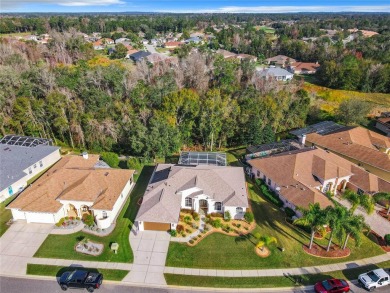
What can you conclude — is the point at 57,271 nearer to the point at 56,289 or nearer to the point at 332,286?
the point at 56,289

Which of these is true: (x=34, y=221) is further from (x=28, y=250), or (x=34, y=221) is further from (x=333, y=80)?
(x=333, y=80)

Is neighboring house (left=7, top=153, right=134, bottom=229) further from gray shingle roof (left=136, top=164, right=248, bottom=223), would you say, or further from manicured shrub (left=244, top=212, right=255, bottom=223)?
manicured shrub (left=244, top=212, right=255, bottom=223)

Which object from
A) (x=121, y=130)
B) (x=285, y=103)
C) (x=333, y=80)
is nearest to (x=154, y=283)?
(x=121, y=130)

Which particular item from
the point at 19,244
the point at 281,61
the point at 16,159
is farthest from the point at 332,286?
the point at 281,61

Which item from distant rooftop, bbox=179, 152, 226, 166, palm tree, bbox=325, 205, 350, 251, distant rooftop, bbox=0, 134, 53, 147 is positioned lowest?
distant rooftop, bbox=179, 152, 226, 166

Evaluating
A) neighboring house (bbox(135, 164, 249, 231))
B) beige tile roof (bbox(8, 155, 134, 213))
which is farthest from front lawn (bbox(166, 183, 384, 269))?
beige tile roof (bbox(8, 155, 134, 213))

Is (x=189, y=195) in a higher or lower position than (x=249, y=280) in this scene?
higher

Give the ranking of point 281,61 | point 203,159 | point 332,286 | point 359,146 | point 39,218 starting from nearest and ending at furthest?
point 332,286 < point 39,218 < point 203,159 < point 359,146 < point 281,61
